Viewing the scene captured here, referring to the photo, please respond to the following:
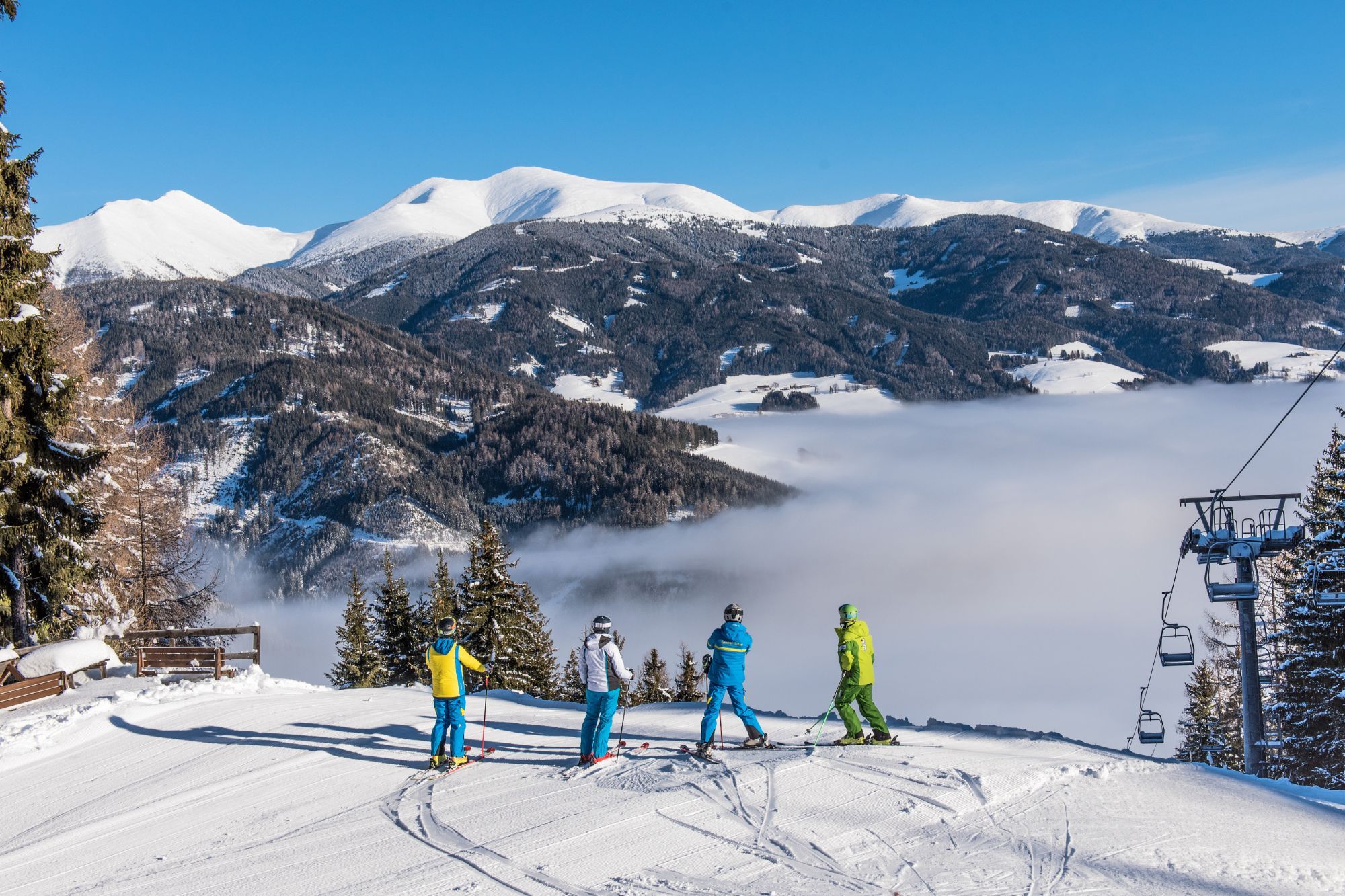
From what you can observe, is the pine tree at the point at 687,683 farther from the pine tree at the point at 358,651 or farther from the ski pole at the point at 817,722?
the ski pole at the point at 817,722

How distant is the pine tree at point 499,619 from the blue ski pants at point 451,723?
1759 centimetres

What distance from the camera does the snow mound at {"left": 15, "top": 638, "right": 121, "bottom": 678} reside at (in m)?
17.1

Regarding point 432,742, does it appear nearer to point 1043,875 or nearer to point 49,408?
point 1043,875

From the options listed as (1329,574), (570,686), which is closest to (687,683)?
(570,686)

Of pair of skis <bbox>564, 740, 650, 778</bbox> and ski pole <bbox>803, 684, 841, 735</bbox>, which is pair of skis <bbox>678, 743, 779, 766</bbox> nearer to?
pair of skis <bbox>564, 740, 650, 778</bbox>

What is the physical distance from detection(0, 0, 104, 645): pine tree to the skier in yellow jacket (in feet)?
33.9

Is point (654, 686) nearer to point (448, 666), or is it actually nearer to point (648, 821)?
point (448, 666)

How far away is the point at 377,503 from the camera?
19312cm

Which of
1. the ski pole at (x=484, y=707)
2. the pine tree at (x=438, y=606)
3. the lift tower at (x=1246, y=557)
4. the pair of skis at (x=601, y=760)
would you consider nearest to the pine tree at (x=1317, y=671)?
the lift tower at (x=1246, y=557)

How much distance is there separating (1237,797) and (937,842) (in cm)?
343

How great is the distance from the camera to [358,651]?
37531 millimetres

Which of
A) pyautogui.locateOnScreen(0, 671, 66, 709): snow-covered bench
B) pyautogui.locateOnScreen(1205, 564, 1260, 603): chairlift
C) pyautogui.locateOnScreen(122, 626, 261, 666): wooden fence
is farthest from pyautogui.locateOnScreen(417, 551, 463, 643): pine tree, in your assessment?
pyautogui.locateOnScreen(1205, 564, 1260, 603): chairlift

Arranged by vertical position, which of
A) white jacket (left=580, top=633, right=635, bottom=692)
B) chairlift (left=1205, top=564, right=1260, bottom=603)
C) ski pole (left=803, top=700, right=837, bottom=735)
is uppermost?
white jacket (left=580, top=633, right=635, bottom=692)

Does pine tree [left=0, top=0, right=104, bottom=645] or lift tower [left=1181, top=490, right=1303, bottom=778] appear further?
pine tree [left=0, top=0, right=104, bottom=645]
